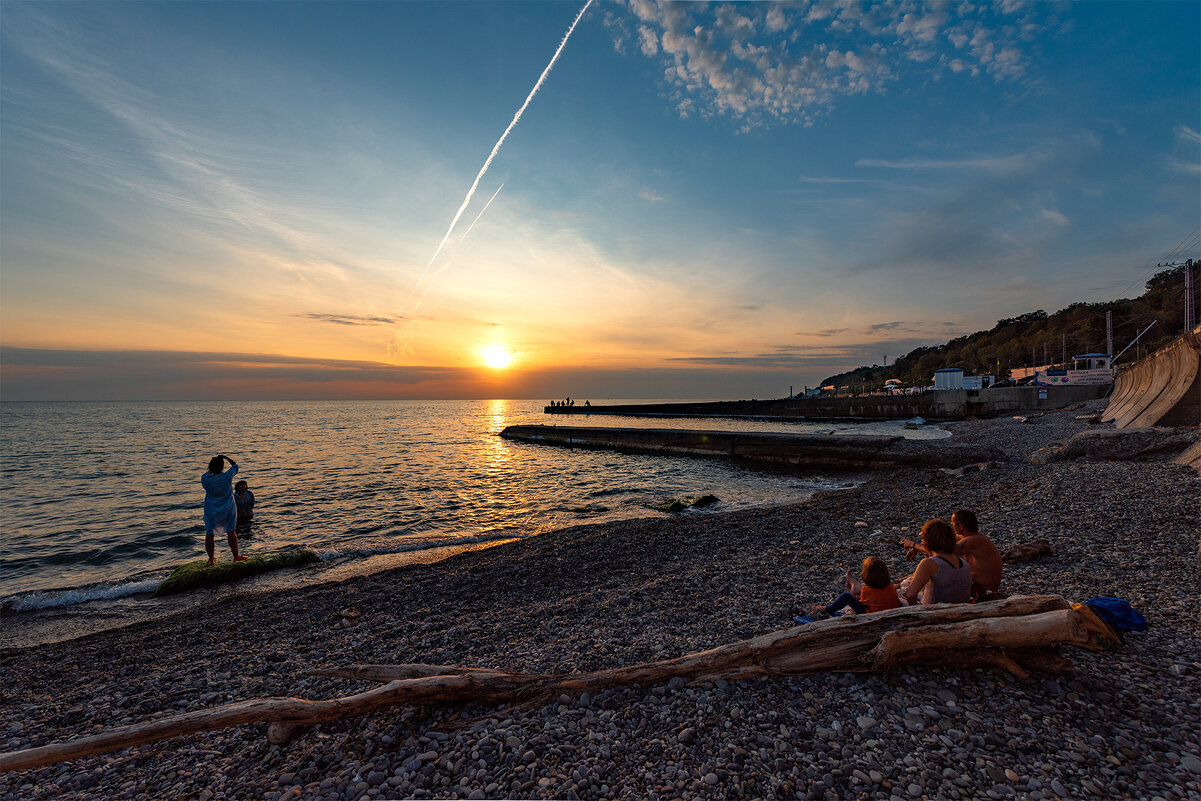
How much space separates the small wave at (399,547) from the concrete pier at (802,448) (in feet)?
74.8

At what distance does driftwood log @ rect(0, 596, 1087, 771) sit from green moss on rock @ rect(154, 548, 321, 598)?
911cm

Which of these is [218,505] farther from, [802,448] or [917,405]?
[917,405]

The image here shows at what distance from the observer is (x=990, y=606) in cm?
447

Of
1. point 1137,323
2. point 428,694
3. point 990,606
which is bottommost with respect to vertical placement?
point 428,694

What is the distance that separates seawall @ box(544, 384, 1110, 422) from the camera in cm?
5881

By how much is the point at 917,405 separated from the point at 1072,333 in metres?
55.0

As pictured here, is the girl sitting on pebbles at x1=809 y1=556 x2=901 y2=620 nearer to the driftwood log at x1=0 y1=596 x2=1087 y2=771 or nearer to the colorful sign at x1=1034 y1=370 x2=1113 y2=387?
the driftwood log at x1=0 y1=596 x2=1087 y2=771

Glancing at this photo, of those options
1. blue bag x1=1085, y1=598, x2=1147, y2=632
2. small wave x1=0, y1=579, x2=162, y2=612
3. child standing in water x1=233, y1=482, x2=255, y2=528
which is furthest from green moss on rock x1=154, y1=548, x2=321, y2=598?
blue bag x1=1085, y1=598, x2=1147, y2=632

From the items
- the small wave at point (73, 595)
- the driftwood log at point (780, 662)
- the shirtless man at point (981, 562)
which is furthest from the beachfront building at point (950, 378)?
the small wave at point (73, 595)

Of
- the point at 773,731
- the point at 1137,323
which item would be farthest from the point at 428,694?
the point at 1137,323

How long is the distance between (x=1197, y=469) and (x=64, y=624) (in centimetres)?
2584

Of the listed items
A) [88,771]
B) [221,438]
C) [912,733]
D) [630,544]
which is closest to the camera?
[912,733]

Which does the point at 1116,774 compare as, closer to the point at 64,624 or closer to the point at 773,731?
the point at 773,731

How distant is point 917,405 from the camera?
6825cm
